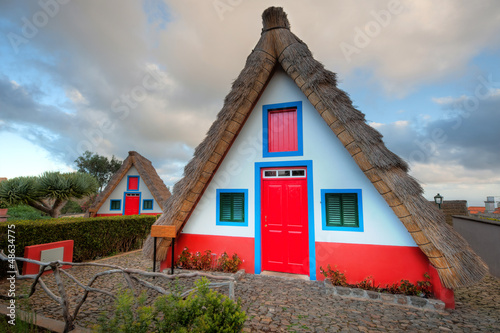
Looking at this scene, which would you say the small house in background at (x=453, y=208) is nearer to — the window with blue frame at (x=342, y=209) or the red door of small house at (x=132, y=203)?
the window with blue frame at (x=342, y=209)

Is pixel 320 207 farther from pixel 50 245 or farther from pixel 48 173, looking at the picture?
pixel 48 173

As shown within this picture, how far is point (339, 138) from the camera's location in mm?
4953

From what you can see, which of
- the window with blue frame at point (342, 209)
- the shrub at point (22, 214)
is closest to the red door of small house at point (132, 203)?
the shrub at point (22, 214)

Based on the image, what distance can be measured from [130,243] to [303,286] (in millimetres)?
8254

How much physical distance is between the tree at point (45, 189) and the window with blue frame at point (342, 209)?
9.83 metres

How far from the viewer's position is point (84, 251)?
311 inches

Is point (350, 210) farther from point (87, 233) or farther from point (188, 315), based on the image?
point (87, 233)

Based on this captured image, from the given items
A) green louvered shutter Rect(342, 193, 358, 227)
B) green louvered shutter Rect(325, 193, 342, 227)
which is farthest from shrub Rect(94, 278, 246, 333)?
green louvered shutter Rect(342, 193, 358, 227)

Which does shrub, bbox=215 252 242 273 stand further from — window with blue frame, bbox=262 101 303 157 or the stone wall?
the stone wall

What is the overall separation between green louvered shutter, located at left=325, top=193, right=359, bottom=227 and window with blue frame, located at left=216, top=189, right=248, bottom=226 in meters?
2.00

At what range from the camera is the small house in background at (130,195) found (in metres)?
14.6

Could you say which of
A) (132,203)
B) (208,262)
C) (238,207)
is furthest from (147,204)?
(238,207)

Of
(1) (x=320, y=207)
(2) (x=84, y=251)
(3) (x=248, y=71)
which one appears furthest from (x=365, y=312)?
(2) (x=84, y=251)

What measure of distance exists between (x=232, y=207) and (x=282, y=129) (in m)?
2.39
